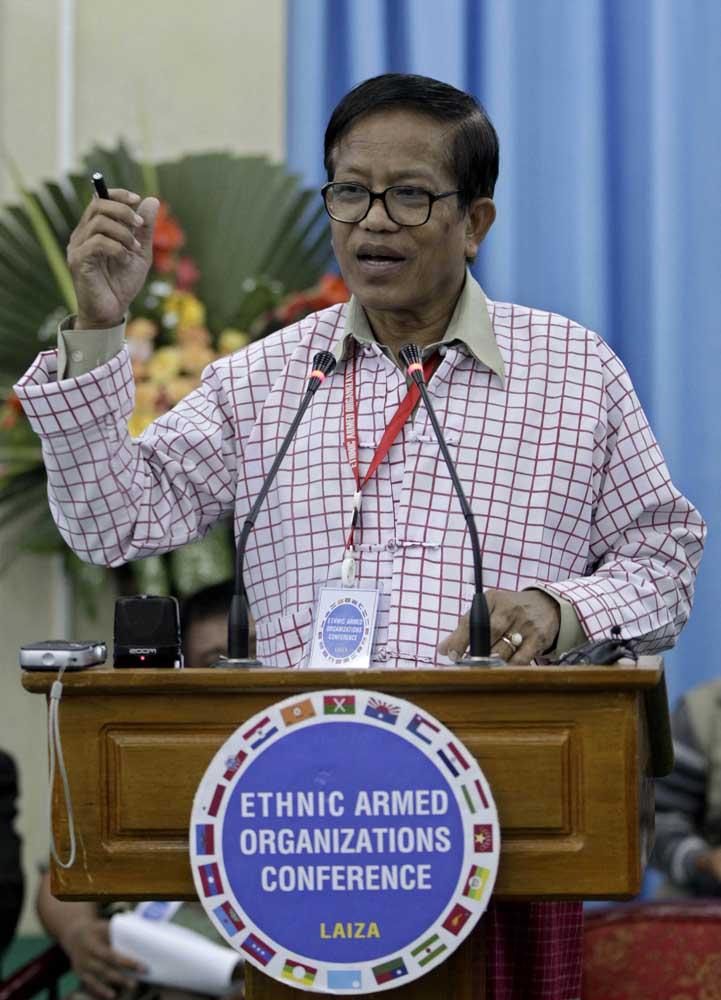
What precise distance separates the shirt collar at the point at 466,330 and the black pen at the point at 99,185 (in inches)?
13.8

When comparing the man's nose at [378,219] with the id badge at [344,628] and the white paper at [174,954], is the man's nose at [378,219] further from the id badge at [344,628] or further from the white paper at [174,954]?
the white paper at [174,954]

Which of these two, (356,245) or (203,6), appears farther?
(203,6)

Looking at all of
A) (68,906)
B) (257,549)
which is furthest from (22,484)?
(257,549)

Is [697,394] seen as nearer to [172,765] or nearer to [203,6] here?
[203,6]

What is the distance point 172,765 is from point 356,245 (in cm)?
66

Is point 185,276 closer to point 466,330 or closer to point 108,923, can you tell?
point 108,923

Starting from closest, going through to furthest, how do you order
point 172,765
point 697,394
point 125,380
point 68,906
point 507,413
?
point 172,765
point 125,380
point 507,413
point 68,906
point 697,394

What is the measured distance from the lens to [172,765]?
4.63ft

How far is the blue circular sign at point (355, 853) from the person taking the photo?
1.36 meters

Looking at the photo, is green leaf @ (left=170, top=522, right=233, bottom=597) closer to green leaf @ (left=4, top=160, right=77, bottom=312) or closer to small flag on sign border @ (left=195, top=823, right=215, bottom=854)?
green leaf @ (left=4, top=160, right=77, bottom=312)

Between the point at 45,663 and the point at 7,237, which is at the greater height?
the point at 7,237

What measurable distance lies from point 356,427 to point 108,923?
1528 millimetres

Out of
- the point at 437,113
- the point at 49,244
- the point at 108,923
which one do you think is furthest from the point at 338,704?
the point at 49,244

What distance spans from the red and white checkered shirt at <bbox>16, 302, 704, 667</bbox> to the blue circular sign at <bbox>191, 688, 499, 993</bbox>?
1.30 ft
